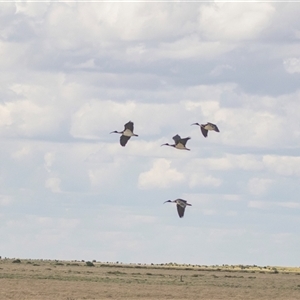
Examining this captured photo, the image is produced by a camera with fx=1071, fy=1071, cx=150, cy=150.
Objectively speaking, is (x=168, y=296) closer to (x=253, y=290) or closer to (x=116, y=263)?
(x=253, y=290)

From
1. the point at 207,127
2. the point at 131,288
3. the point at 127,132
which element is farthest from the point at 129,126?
the point at 131,288

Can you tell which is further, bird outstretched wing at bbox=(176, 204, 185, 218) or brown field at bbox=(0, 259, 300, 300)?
brown field at bbox=(0, 259, 300, 300)

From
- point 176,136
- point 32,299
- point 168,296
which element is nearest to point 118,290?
point 168,296

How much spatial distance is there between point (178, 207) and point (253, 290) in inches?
1989

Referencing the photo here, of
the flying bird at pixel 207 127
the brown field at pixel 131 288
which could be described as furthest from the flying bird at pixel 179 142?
the brown field at pixel 131 288

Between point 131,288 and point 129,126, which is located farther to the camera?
point 131,288

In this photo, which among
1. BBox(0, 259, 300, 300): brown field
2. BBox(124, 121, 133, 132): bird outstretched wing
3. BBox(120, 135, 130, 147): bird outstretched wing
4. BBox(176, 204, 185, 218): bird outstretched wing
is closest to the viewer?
BBox(176, 204, 185, 218): bird outstretched wing

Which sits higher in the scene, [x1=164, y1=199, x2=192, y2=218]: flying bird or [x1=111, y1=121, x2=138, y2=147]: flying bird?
[x1=111, y1=121, x2=138, y2=147]: flying bird

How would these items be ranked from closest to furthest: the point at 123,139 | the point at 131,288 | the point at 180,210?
the point at 180,210, the point at 123,139, the point at 131,288

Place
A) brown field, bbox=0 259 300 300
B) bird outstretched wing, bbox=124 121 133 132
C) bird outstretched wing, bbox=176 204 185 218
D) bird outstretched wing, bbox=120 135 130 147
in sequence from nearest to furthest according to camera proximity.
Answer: bird outstretched wing, bbox=176 204 185 218 < bird outstretched wing, bbox=120 135 130 147 < bird outstretched wing, bbox=124 121 133 132 < brown field, bbox=0 259 300 300

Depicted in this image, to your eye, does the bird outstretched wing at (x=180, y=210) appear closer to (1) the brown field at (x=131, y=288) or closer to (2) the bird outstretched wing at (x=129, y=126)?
(2) the bird outstretched wing at (x=129, y=126)

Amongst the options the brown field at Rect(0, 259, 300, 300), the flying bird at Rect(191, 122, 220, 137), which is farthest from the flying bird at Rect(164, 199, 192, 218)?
the brown field at Rect(0, 259, 300, 300)

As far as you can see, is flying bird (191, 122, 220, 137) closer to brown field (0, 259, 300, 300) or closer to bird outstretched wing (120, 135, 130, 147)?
bird outstretched wing (120, 135, 130, 147)

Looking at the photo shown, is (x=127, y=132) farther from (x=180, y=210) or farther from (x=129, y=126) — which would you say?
(x=180, y=210)
